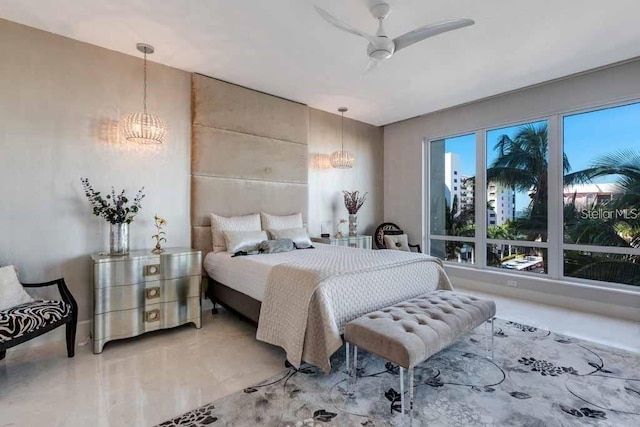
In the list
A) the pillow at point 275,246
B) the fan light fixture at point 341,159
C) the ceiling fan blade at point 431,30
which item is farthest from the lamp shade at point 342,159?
the ceiling fan blade at point 431,30

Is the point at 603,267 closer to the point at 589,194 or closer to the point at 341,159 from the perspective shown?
the point at 589,194

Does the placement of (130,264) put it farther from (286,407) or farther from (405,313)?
(405,313)

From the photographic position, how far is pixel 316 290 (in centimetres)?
227

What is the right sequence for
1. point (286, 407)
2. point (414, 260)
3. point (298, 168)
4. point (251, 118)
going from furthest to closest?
point (298, 168) → point (251, 118) → point (414, 260) → point (286, 407)

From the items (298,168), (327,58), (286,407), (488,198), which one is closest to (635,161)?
(488,198)

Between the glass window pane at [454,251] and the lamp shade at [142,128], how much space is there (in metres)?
4.76

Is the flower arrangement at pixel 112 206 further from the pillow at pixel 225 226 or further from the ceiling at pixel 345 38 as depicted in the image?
the ceiling at pixel 345 38

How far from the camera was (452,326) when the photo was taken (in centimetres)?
218

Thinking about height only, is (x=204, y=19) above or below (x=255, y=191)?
above

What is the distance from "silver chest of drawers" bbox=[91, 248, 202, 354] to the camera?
2.78 m

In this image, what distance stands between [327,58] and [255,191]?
1.95 metres

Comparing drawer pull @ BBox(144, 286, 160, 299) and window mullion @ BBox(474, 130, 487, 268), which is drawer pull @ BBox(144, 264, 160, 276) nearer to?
drawer pull @ BBox(144, 286, 160, 299)

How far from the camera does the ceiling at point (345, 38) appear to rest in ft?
8.63

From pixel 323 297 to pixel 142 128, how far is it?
8.49ft
